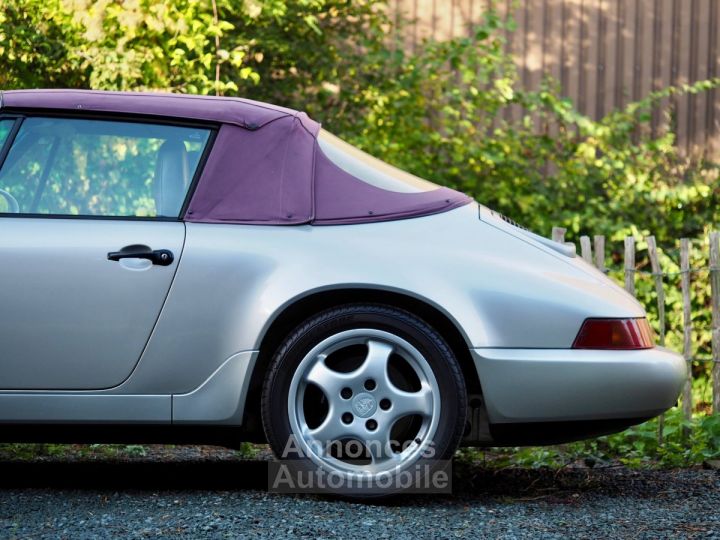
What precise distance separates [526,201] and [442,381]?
5.21m

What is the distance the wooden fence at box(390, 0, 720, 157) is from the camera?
34.0 ft

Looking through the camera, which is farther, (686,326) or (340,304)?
(686,326)

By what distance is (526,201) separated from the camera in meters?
9.01

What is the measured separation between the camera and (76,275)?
13.0ft

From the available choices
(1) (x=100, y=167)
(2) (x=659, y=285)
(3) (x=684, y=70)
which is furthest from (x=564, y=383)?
(3) (x=684, y=70)

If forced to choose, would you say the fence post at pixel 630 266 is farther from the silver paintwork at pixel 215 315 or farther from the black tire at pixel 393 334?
the black tire at pixel 393 334

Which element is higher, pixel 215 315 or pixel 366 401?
pixel 215 315

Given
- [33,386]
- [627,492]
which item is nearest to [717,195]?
[627,492]

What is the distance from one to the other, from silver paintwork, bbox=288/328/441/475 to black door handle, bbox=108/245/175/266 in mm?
599

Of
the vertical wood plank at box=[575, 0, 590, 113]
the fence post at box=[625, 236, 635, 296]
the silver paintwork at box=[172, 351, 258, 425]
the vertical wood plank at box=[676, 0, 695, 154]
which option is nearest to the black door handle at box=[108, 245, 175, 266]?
the silver paintwork at box=[172, 351, 258, 425]

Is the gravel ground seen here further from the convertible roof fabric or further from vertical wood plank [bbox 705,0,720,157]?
vertical wood plank [bbox 705,0,720,157]

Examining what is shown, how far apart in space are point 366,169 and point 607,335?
110 cm

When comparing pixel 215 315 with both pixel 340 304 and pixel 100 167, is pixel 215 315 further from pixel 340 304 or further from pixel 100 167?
pixel 100 167

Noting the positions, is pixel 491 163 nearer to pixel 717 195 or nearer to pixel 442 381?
pixel 717 195
